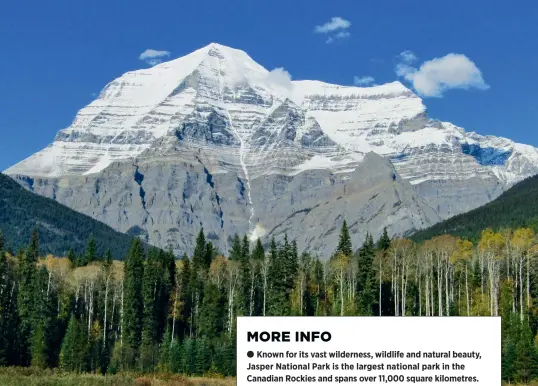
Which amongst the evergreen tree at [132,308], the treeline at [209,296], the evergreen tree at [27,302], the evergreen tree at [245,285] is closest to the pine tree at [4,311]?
the treeline at [209,296]

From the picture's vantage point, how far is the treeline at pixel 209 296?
9894 cm

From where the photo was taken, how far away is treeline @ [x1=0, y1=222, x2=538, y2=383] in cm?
9894

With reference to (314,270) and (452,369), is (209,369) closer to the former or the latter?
(314,270)

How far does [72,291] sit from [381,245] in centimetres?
5322

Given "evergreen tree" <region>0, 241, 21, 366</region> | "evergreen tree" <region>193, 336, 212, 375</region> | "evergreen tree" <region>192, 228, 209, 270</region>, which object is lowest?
"evergreen tree" <region>193, 336, 212, 375</region>

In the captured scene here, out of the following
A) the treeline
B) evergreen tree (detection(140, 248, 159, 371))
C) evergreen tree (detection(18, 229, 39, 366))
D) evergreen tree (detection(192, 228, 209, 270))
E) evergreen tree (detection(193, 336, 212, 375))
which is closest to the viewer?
evergreen tree (detection(193, 336, 212, 375))

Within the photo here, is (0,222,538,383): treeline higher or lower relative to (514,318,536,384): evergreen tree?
higher

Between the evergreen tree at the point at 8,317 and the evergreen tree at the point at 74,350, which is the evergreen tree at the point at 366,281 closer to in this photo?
the evergreen tree at the point at 74,350

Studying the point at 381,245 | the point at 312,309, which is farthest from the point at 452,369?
the point at 381,245

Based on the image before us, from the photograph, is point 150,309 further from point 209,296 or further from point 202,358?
point 202,358

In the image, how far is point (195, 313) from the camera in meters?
122

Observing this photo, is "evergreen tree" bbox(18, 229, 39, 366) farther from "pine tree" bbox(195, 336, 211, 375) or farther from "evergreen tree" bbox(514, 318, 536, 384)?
"evergreen tree" bbox(514, 318, 536, 384)

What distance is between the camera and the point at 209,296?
4604 inches

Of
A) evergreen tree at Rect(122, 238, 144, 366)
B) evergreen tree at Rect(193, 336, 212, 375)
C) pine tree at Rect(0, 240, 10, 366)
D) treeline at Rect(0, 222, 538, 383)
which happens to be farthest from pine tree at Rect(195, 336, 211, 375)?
pine tree at Rect(0, 240, 10, 366)
